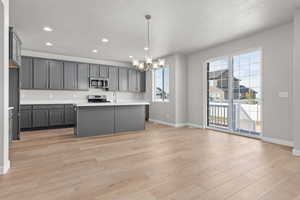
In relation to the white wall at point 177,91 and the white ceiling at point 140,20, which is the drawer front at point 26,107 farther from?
the white wall at point 177,91

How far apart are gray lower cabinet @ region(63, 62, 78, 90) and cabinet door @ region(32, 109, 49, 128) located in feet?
3.93

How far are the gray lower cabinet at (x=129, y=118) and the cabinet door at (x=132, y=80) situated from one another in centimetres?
233

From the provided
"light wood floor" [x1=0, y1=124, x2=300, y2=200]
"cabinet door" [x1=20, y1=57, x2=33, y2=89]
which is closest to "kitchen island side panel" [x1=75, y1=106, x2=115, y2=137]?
"light wood floor" [x1=0, y1=124, x2=300, y2=200]

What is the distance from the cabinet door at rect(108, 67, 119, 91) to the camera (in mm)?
6906

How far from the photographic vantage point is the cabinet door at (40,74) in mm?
5402

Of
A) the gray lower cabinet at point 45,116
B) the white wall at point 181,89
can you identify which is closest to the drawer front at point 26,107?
the gray lower cabinet at point 45,116

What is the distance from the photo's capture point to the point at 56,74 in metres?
5.78

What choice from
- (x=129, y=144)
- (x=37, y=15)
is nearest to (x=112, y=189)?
(x=129, y=144)

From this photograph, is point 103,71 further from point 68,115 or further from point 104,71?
point 68,115

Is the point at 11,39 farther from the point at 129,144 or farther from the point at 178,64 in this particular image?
the point at 178,64

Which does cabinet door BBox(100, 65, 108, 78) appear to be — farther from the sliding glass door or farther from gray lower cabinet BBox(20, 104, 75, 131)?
the sliding glass door

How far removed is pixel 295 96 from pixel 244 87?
151 cm

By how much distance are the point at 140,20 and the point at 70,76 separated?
403 centimetres

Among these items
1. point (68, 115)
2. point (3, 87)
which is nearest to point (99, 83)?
point (68, 115)
